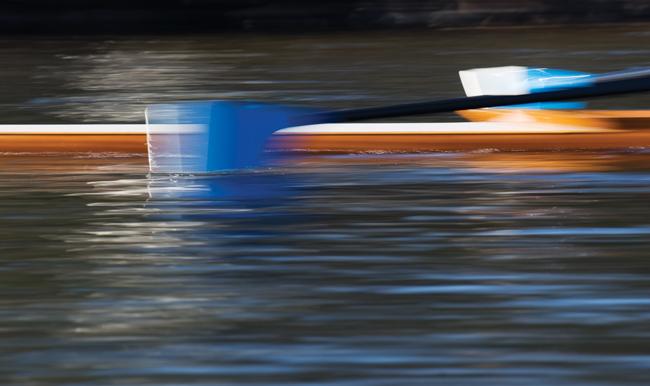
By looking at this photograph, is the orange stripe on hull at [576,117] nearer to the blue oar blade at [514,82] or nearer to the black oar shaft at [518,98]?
the blue oar blade at [514,82]

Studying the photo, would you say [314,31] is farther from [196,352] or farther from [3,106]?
[196,352]

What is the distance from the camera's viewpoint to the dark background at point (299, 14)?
49.1 feet

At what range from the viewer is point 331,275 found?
11.3ft

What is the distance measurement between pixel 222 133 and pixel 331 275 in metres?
1.50

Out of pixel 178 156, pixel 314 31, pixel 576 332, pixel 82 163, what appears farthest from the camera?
pixel 314 31

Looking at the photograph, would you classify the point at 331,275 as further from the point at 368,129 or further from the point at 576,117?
the point at 576,117

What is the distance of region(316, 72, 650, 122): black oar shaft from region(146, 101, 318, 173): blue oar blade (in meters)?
0.30

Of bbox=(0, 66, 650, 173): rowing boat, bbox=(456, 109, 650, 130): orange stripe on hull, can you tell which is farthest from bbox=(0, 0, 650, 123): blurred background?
bbox=(0, 66, 650, 173): rowing boat

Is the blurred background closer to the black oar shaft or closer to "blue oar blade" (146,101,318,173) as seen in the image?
"blue oar blade" (146,101,318,173)

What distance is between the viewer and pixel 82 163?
524cm

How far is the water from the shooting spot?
2.76 metres

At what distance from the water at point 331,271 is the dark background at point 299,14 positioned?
9.78 meters

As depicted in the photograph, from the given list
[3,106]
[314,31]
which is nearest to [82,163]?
[3,106]

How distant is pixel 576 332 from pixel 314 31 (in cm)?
1176
